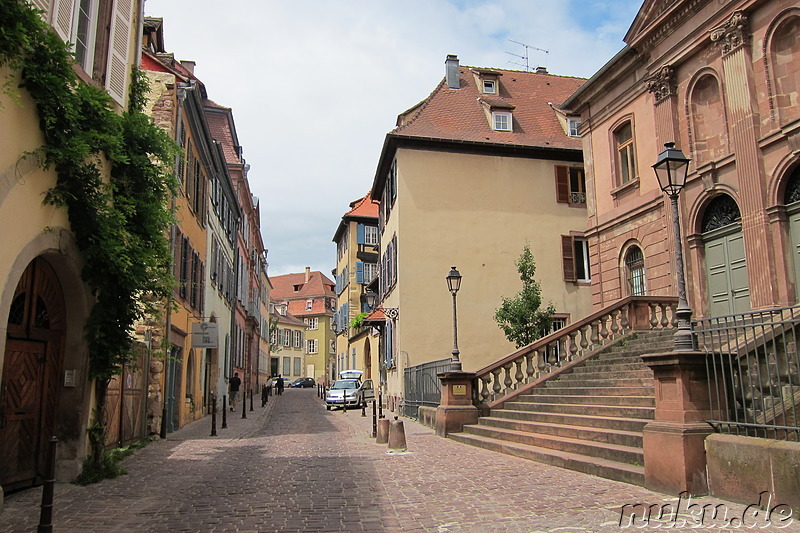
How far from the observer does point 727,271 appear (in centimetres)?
1466

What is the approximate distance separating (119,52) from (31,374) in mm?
5010

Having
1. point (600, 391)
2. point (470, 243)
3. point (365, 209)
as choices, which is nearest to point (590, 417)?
point (600, 391)

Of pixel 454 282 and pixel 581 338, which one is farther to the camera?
pixel 581 338

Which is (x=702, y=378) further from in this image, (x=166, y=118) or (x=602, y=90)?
(x=602, y=90)

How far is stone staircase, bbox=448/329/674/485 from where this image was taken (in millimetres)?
Result: 9117

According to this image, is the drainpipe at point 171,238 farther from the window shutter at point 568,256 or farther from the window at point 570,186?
the window shutter at point 568,256

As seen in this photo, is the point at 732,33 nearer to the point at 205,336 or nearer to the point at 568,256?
the point at 568,256

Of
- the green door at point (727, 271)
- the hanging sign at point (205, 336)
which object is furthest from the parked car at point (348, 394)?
the green door at point (727, 271)

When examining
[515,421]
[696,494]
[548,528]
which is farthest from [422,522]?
[515,421]

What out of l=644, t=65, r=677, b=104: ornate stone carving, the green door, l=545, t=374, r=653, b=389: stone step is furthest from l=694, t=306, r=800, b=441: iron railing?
l=644, t=65, r=677, b=104: ornate stone carving

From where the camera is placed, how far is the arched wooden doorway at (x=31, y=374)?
7969 mm

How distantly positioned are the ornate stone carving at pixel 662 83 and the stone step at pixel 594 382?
24.8 feet

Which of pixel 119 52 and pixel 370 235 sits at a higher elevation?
pixel 370 235

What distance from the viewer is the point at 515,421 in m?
13.1
